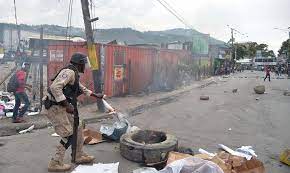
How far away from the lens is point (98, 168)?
18.5 feet

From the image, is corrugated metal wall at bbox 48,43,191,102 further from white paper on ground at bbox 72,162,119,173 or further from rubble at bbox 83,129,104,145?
white paper on ground at bbox 72,162,119,173

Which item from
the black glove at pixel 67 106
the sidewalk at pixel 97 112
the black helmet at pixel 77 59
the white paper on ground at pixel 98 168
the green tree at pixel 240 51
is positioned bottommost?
the white paper on ground at pixel 98 168

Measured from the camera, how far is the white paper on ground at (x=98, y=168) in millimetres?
5504

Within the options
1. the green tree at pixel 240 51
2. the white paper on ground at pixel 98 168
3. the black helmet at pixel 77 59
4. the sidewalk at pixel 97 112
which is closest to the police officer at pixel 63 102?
the black helmet at pixel 77 59

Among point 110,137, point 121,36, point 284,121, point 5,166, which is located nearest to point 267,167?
point 110,137

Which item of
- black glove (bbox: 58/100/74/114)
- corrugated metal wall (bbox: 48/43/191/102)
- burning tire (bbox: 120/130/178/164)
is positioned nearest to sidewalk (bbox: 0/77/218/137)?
corrugated metal wall (bbox: 48/43/191/102)

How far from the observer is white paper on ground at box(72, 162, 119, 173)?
550cm

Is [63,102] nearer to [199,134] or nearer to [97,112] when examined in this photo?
[199,134]

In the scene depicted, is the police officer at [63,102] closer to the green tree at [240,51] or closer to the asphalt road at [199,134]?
the asphalt road at [199,134]

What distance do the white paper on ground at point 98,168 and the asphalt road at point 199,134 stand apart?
0.17m

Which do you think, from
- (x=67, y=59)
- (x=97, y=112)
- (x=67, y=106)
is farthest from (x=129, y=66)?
(x=67, y=106)

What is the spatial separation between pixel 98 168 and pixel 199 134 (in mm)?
3662

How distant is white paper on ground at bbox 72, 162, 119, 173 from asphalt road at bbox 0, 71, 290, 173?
0.17 meters

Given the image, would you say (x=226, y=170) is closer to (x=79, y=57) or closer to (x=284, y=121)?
(x=79, y=57)
